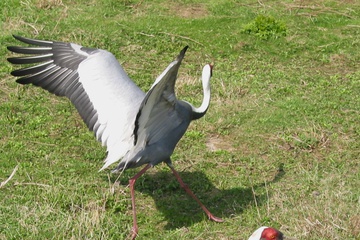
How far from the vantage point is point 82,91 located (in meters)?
7.00

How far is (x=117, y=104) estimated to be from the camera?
6727 mm

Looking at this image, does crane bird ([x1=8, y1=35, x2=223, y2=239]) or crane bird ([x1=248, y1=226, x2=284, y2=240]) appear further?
crane bird ([x1=8, y1=35, x2=223, y2=239])

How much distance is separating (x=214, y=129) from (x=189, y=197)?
124cm

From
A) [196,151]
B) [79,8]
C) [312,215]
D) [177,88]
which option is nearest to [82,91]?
[196,151]

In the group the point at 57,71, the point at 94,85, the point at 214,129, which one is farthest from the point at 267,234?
the point at 57,71

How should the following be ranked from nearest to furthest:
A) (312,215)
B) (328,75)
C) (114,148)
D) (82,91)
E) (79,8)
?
1. (312,215)
2. (114,148)
3. (82,91)
4. (328,75)
5. (79,8)

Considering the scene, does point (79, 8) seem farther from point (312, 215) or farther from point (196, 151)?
point (312, 215)

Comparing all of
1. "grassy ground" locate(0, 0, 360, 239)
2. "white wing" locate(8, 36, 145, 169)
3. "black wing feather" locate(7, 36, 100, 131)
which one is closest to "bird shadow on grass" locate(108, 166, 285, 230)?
"grassy ground" locate(0, 0, 360, 239)

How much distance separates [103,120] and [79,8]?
4.10m

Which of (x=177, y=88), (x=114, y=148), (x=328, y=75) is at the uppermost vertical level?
(x=114, y=148)

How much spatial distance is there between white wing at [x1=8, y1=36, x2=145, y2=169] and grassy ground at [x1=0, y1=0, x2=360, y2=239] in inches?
18.6

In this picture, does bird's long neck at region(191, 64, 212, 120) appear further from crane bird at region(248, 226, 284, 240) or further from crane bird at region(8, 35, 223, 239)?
crane bird at region(248, 226, 284, 240)

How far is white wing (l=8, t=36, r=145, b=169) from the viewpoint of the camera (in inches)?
257

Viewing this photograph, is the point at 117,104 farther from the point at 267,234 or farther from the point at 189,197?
the point at 267,234
